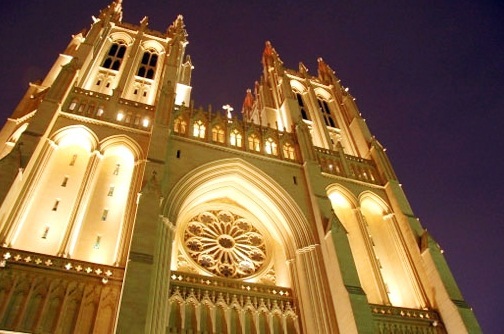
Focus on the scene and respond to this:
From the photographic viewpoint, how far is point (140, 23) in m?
32.0

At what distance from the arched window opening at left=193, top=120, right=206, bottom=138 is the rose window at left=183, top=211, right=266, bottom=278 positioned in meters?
4.16

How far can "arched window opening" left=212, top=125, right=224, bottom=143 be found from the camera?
22.3 metres

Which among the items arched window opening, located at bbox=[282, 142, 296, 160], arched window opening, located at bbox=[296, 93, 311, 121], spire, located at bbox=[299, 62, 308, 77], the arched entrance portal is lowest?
the arched entrance portal

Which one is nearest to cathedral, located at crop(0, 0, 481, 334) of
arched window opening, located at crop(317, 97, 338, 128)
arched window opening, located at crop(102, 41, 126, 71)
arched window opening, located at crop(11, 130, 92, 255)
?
arched window opening, located at crop(11, 130, 92, 255)

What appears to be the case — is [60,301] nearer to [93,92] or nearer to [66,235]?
[66,235]

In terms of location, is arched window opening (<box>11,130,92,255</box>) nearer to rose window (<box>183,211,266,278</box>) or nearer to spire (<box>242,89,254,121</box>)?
rose window (<box>183,211,266,278</box>)

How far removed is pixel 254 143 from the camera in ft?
75.4

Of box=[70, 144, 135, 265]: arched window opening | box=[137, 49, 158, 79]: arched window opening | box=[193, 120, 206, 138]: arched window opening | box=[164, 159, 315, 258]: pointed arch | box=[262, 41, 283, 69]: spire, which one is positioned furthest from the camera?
box=[262, 41, 283, 69]: spire

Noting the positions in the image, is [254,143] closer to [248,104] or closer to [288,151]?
[288,151]

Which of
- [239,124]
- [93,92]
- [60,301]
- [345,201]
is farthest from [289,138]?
[60,301]

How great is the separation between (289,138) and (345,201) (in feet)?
15.9

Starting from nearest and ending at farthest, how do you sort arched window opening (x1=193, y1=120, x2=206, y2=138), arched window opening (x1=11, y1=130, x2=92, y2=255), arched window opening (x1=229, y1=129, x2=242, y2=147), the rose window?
arched window opening (x1=11, y1=130, x2=92, y2=255), the rose window, arched window opening (x1=193, y1=120, x2=206, y2=138), arched window opening (x1=229, y1=129, x2=242, y2=147)

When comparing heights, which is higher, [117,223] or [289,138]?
[289,138]

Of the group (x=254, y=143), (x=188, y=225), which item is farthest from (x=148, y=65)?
(x=188, y=225)
